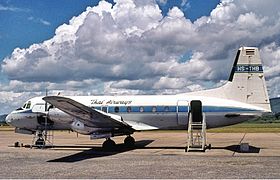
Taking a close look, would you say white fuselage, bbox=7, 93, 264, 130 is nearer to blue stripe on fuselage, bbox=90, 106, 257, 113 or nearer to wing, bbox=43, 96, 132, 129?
blue stripe on fuselage, bbox=90, 106, 257, 113

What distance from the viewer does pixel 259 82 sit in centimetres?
2372

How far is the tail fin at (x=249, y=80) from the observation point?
Result: 23609 mm

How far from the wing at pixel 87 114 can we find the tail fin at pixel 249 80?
7298 mm

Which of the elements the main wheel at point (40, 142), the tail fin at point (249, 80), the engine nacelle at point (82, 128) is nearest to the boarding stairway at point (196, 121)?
the tail fin at point (249, 80)

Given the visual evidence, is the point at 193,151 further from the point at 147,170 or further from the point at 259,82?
the point at 147,170

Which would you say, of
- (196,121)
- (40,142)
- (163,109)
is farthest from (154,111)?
(40,142)

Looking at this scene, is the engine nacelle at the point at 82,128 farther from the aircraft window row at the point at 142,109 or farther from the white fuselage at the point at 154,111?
the aircraft window row at the point at 142,109

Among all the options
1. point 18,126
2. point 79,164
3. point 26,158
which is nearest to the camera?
point 79,164

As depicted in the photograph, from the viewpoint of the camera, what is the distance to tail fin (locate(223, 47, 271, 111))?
23.6 m

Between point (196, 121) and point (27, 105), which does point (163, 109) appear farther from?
point (27, 105)

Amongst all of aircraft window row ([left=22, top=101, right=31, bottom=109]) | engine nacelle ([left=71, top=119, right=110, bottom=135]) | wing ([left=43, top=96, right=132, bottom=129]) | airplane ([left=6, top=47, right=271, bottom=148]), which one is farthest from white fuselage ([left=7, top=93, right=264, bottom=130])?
wing ([left=43, top=96, right=132, bottom=129])

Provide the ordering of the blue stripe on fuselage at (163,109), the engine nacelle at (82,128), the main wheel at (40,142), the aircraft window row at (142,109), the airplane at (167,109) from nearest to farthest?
the engine nacelle at (82,128) → the airplane at (167,109) → the blue stripe on fuselage at (163,109) → the aircraft window row at (142,109) → the main wheel at (40,142)

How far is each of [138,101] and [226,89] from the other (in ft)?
18.6

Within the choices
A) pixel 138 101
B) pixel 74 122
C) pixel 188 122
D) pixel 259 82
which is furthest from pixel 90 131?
pixel 259 82
